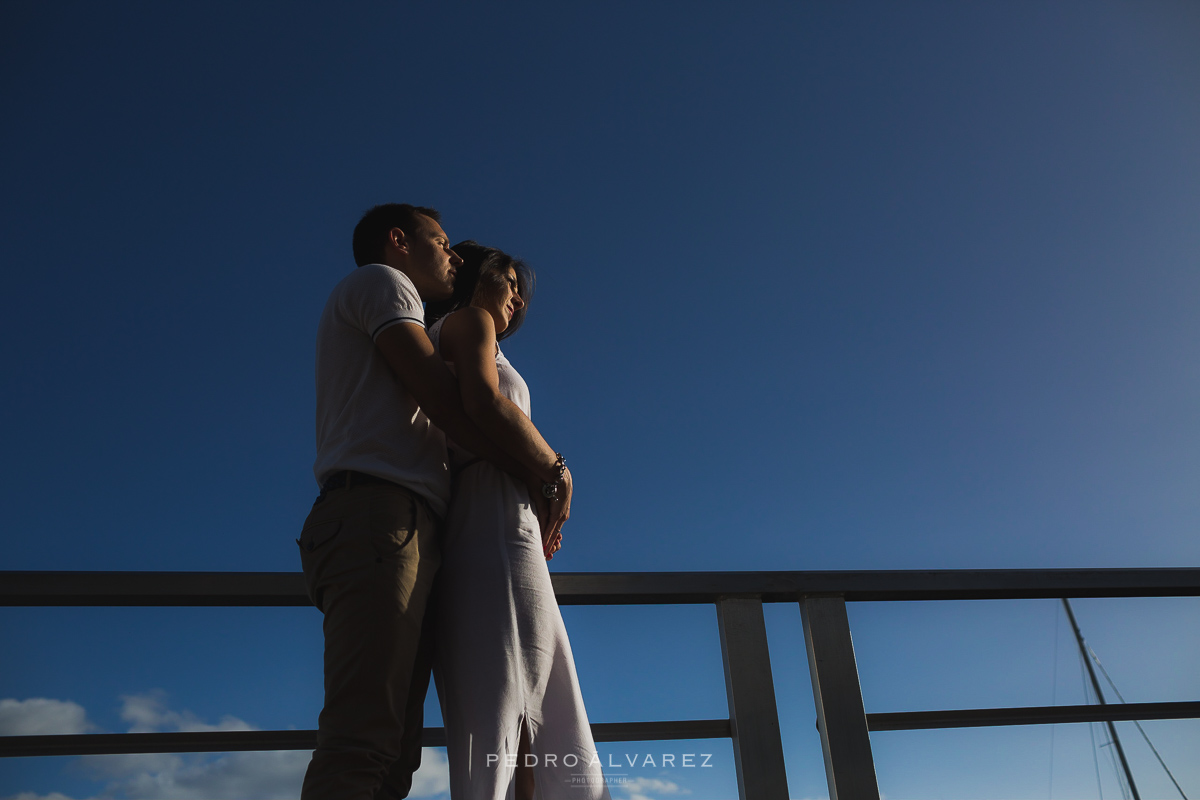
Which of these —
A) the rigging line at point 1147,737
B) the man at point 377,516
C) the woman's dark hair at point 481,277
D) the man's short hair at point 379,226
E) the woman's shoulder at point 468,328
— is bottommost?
the rigging line at point 1147,737

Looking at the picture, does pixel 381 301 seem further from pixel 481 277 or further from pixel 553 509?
pixel 553 509

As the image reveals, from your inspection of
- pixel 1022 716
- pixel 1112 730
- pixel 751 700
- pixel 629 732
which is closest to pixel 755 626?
pixel 751 700

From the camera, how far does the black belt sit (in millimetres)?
969

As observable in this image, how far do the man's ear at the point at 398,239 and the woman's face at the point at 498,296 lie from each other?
0.17 metres

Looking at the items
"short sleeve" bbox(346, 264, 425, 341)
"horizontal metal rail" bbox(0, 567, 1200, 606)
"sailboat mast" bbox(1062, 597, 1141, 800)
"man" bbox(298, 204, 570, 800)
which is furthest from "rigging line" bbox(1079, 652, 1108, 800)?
"short sleeve" bbox(346, 264, 425, 341)

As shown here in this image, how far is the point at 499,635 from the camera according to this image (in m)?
0.92

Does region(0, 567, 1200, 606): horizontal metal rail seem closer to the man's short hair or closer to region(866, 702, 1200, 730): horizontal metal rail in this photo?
region(866, 702, 1200, 730): horizontal metal rail

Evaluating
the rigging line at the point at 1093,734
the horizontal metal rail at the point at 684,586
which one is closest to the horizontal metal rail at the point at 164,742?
the horizontal metal rail at the point at 684,586

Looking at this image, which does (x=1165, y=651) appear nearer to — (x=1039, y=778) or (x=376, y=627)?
(x=1039, y=778)

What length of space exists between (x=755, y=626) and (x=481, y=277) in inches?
37.1

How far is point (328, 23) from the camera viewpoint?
4512 mm

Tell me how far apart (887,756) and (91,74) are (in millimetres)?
5596

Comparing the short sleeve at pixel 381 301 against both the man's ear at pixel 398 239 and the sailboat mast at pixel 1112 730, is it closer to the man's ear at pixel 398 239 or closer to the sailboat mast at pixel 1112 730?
the man's ear at pixel 398 239

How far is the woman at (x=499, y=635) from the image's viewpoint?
896mm
